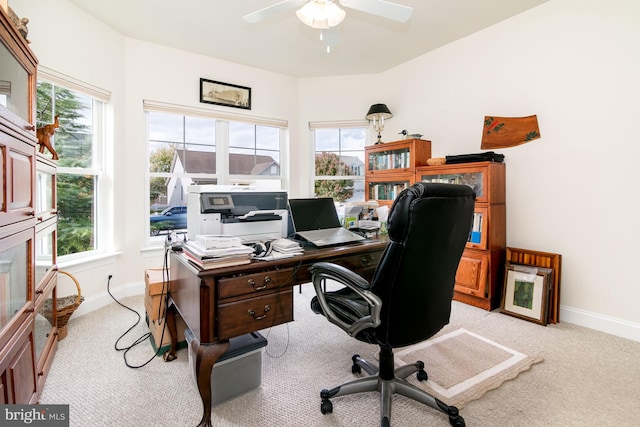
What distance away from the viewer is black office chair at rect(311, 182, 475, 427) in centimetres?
123

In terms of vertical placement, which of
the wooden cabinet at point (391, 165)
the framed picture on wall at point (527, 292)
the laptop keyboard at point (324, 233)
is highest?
the wooden cabinet at point (391, 165)

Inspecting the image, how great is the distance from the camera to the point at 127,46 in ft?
10.6

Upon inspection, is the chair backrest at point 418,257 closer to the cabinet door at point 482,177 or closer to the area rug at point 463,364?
A: the area rug at point 463,364

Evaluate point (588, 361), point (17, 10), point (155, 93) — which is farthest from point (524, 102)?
point (17, 10)

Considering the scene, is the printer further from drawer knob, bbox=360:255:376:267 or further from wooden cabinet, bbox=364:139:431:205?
wooden cabinet, bbox=364:139:431:205

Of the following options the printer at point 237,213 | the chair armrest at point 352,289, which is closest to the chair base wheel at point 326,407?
the chair armrest at point 352,289

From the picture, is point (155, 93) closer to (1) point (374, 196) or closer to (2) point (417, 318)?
(1) point (374, 196)

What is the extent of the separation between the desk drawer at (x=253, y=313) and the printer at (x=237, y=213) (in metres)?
0.44

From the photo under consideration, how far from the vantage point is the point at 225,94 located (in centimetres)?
380

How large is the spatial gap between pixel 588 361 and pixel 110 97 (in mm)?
4585

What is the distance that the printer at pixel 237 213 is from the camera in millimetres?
1792

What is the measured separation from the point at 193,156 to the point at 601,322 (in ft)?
14.3

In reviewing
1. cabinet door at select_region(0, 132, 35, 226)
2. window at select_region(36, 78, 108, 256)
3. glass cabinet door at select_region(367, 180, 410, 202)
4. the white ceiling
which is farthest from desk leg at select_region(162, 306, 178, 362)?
glass cabinet door at select_region(367, 180, 410, 202)

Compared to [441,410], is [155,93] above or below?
above
